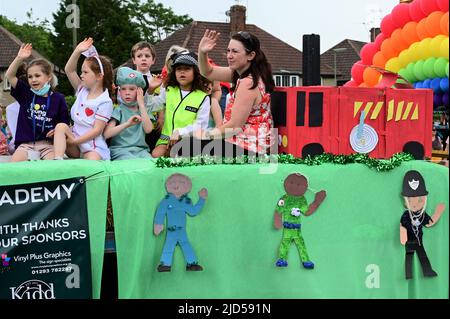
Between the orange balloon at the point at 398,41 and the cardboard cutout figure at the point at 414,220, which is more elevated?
the orange balloon at the point at 398,41

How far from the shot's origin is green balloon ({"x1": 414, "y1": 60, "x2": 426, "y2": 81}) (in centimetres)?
866

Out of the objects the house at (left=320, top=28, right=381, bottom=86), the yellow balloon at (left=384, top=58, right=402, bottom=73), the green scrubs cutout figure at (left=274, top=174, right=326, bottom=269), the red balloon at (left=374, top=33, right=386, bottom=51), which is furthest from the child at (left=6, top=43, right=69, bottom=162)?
the house at (left=320, top=28, right=381, bottom=86)

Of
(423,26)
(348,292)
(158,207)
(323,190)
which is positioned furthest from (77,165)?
(423,26)

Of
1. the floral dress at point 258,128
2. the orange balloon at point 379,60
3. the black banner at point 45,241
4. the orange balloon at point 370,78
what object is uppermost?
the orange balloon at point 379,60

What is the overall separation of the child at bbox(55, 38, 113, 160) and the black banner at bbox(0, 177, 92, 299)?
1.72ft

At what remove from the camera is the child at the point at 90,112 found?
4094mm

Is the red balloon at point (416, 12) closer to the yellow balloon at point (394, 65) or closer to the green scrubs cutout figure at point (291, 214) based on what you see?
the yellow balloon at point (394, 65)

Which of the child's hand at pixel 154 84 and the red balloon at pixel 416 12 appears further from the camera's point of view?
→ the red balloon at pixel 416 12

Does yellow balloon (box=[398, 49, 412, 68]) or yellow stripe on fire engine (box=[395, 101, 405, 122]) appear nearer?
yellow stripe on fire engine (box=[395, 101, 405, 122])

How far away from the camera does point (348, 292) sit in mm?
3738

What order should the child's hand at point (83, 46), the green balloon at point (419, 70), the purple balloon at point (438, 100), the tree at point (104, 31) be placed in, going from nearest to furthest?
1. the child's hand at point (83, 46)
2. the purple balloon at point (438, 100)
3. the green balloon at point (419, 70)
4. the tree at point (104, 31)

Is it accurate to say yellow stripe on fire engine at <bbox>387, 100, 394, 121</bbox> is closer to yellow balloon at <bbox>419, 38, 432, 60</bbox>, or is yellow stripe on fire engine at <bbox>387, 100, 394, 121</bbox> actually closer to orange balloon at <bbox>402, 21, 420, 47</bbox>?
yellow balloon at <bbox>419, 38, 432, 60</bbox>

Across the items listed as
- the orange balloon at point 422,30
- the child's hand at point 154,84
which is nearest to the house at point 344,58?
the orange balloon at point 422,30

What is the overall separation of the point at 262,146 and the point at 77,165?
106 centimetres
